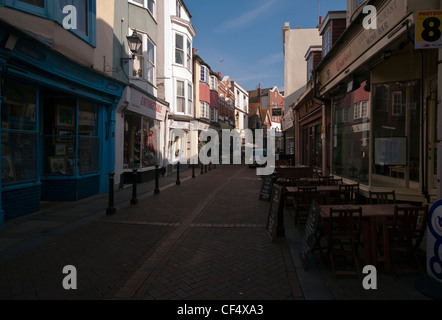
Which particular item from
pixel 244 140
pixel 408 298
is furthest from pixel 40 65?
pixel 244 140

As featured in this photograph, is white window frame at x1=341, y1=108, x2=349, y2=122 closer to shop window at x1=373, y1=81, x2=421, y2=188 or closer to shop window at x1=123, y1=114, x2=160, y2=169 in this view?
shop window at x1=373, y1=81, x2=421, y2=188

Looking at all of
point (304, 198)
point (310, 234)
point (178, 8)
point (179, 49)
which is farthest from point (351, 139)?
point (178, 8)

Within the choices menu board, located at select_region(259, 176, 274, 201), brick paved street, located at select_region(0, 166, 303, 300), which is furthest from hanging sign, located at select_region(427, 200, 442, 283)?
menu board, located at select_region(259, 176, 274, 201)

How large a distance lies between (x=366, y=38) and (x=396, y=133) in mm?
2458

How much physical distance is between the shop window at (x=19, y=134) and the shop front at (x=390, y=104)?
28.2 ft

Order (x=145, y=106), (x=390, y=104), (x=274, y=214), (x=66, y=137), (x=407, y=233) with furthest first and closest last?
(x=145, y=106) < (x=66, y=137) < (x=390, y=104) < (x=274, y=214) < (x=407, y=233)

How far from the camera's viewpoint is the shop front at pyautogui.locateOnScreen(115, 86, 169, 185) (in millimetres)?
12445

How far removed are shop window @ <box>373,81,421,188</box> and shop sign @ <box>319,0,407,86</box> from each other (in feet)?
3.91

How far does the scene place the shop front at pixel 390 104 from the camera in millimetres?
5973

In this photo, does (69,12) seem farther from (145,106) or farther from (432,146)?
(432,146)

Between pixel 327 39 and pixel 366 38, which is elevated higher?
pixel 327 39

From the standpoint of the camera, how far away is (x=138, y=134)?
574 inches

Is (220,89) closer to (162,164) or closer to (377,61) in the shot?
(162,164)

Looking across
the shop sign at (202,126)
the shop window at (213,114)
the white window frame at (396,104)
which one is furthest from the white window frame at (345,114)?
the shop window at (213,114)
